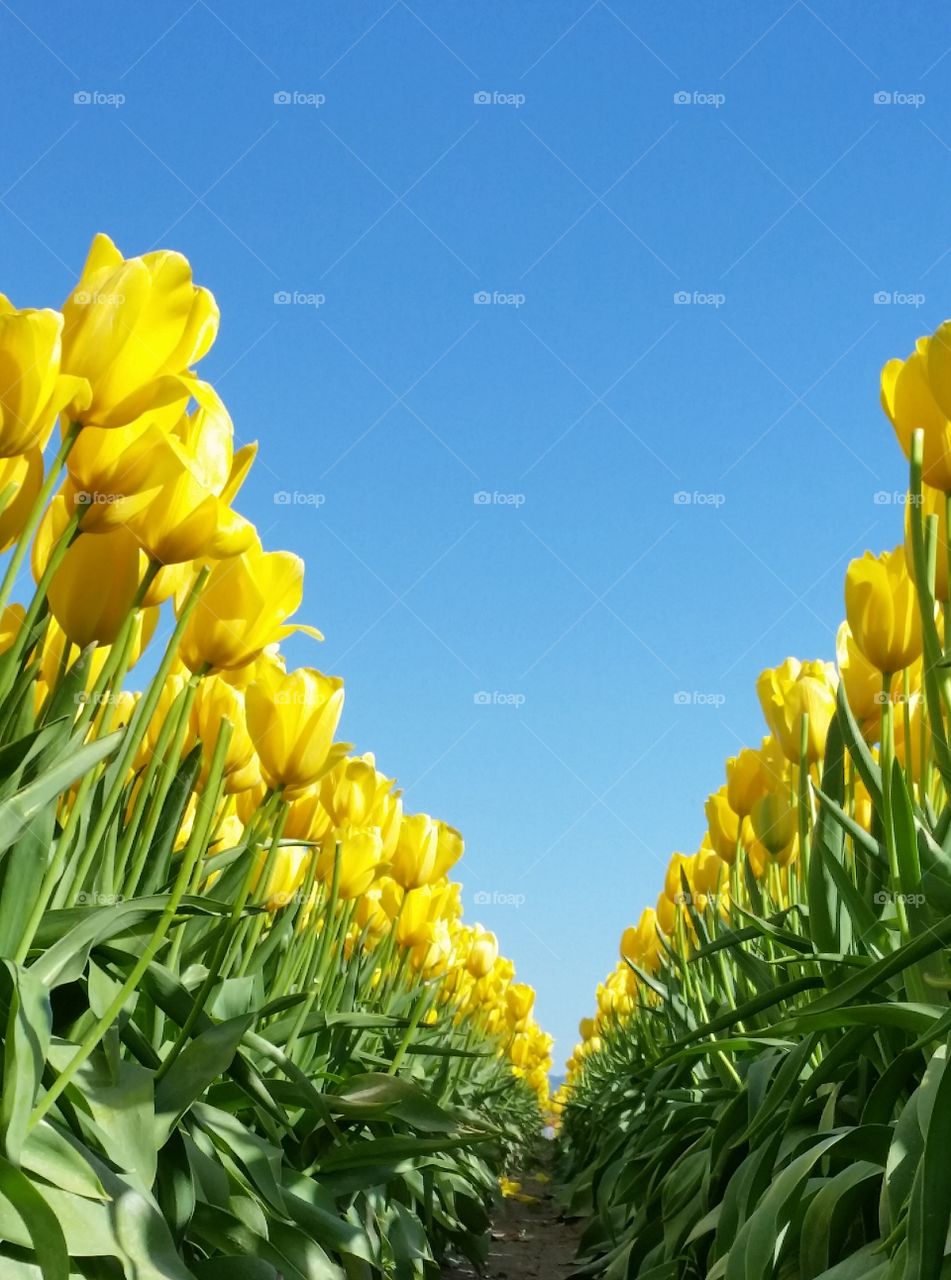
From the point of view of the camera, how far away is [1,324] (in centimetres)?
148

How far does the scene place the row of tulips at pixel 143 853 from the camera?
1446 mm

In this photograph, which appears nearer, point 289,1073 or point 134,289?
point 134,289

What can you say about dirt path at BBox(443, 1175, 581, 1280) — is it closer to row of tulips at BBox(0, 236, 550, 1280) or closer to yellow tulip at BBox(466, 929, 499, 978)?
yellow tulip at BBox(466, 929, 499, 978)

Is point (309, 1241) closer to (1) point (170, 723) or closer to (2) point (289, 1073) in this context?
(2) point (289, 1073)

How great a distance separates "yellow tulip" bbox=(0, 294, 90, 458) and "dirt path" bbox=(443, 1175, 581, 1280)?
4.03 m

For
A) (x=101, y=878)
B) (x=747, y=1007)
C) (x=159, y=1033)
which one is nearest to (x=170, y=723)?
(x=101, y=878)

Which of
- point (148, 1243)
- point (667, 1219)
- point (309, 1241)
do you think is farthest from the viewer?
point (667, 1219)

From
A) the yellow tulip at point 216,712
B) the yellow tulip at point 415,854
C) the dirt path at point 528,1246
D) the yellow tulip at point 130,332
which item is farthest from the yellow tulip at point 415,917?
the yellow tulip at point 130,332

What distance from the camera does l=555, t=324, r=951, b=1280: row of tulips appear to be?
1.54 metres

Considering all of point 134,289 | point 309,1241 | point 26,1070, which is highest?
point 134,289

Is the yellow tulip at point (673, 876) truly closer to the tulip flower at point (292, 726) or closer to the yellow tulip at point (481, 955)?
the yellow tulip at point (481, 955)

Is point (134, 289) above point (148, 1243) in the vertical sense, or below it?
above

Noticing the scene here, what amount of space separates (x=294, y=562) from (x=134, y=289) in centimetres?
52

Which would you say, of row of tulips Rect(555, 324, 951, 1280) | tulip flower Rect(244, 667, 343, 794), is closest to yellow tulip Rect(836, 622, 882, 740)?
row of tulips Rect(555, 324, 951, 1280)
